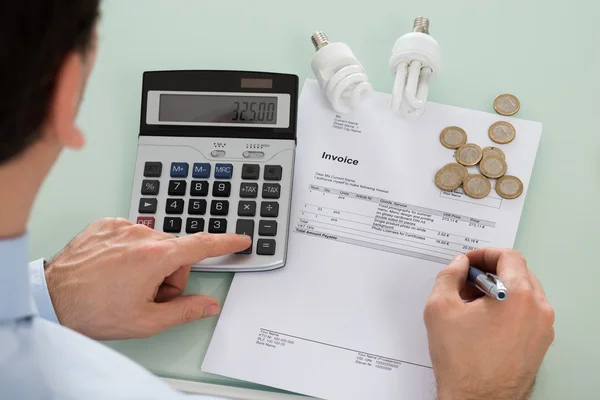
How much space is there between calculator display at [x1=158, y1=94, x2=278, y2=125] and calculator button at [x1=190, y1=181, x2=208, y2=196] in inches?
2.9

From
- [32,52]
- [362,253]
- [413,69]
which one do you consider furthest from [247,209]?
[32,52]

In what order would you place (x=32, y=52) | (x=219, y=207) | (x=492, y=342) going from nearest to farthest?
(x=32, y=52)
(x=492, y=342)
(x=219, y=207)

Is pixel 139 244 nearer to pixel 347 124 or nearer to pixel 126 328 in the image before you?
pixel 126 328

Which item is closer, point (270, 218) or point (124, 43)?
point (270, 218)

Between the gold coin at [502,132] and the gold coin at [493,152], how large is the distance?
0.03 feet

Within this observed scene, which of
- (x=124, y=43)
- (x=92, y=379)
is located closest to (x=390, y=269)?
(x=92, y=379)

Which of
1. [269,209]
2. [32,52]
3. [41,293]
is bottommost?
[41,293]

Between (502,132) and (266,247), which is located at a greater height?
(502,132)

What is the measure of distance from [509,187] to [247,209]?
0.26 m

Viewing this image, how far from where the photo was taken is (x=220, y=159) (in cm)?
66

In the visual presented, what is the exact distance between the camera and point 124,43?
0.77m

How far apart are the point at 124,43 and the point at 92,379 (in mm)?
485

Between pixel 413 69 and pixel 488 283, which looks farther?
pixel 413 69

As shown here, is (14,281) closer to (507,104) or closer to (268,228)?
(268,228)
